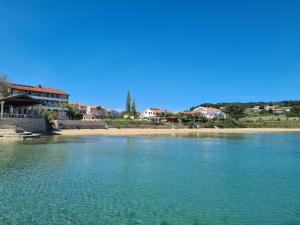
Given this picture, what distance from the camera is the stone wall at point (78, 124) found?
68412 mm

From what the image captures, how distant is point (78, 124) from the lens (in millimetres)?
73938

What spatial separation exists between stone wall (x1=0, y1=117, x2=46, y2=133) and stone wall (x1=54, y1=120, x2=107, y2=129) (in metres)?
11.1

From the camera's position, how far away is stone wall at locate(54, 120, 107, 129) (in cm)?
6841

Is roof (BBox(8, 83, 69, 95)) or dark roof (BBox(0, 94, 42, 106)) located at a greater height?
roof (BBox(8, 83, 69, 95))

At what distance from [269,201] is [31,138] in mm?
39447

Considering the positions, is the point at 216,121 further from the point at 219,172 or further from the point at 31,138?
the point at 219,172

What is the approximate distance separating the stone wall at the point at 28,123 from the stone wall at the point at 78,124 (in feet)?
36.3

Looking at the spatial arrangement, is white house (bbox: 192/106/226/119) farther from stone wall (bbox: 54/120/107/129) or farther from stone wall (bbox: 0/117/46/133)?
stone wall (bbox: 0/117/46/133)

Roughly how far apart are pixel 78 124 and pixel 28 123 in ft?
71.8

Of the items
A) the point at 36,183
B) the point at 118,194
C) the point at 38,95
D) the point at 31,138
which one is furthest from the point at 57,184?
the point at 38,95

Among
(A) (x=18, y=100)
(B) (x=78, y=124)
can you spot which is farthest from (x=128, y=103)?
(A) (x=18, y=100)

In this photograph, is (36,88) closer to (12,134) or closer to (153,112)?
(12,134)

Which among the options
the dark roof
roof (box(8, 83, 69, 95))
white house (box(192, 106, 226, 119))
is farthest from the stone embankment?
white house (box(192, 106, 226, 119))

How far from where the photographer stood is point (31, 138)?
46.8m
